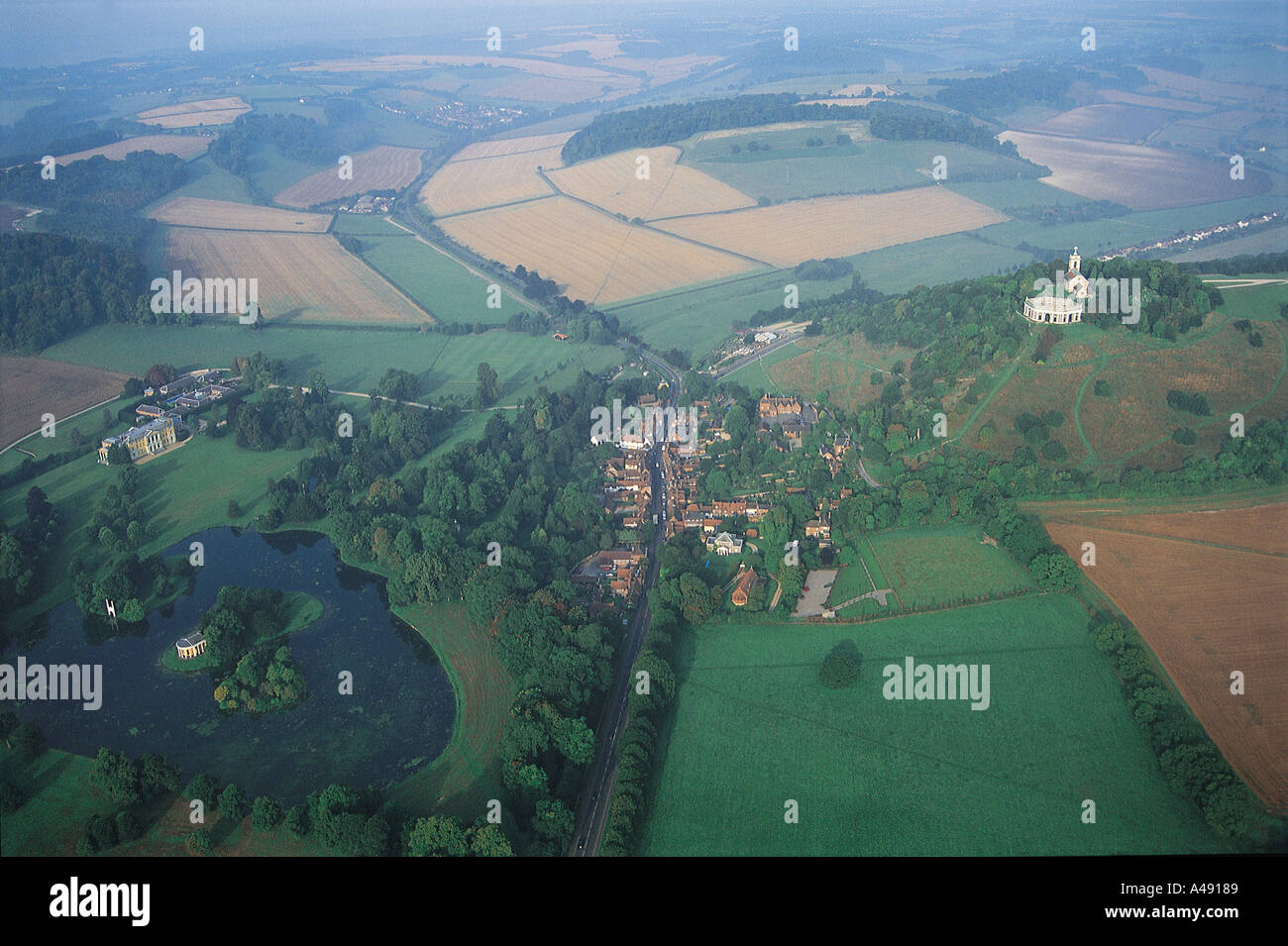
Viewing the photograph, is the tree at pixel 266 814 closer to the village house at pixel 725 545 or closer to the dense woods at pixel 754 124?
the village house at pixel 725 545

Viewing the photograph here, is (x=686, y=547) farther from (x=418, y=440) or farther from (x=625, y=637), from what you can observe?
(x=418, y=440)

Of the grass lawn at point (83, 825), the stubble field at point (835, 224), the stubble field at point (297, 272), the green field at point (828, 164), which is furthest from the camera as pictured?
the green field at point (828, 164)

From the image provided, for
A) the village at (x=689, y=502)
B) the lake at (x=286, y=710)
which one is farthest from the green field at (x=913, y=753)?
the lake at (x=286, y=710)

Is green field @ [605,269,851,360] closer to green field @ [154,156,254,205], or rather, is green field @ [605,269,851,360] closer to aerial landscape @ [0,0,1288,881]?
aerial landscape @ [0,0,1288,881]

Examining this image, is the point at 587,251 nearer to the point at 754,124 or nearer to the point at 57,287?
the point at 754,124

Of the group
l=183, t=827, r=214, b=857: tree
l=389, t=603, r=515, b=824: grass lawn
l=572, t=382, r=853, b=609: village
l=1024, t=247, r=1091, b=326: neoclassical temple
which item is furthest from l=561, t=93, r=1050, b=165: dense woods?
l=183, t=827, r=214, b=857: tree

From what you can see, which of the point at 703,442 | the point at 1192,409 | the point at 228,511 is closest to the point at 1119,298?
the point at 1192,409

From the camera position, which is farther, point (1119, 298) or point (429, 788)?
point (1119, 298)
